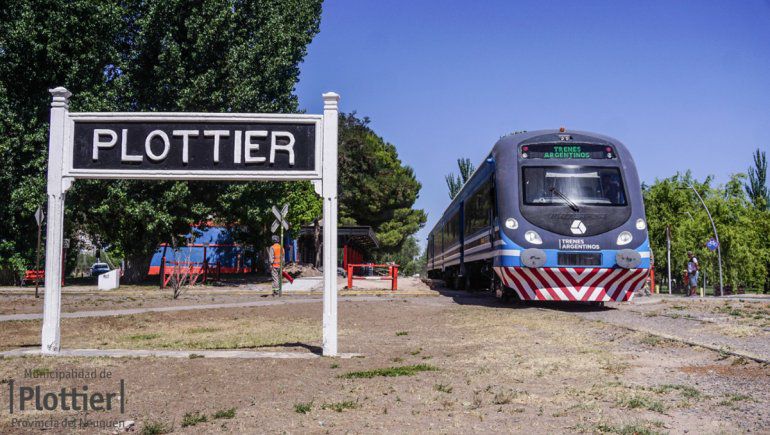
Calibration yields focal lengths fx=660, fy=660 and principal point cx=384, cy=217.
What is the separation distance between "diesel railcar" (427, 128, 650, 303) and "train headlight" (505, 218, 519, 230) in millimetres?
16

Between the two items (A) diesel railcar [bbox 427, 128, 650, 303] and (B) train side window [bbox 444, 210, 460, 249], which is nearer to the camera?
(A) diesel railcar [bbox 427, 128, 650, 303]

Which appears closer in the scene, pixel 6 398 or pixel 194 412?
pixel 194 412

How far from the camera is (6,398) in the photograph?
18.4 feet

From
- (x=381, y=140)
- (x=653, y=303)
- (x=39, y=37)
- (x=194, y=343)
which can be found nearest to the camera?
(x=194, y=343)

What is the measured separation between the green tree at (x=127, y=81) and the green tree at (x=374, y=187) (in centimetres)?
2322

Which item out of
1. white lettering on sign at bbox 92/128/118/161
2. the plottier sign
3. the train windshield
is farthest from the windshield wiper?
white lettering on sign at bbox 92/128/118/161

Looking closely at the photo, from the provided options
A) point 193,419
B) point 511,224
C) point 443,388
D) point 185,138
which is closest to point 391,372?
point 443,388

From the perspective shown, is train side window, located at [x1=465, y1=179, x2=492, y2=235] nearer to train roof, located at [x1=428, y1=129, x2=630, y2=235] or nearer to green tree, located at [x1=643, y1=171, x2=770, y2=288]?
train roof, located at [x1=428, y1=129, x2=630, y2=235]

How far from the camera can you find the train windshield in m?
13.7

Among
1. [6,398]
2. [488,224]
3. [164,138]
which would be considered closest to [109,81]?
[488,224]

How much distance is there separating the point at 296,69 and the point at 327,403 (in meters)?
26.9

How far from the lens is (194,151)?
8.56 m

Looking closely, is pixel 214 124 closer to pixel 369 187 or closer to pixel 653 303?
pixel 653 303

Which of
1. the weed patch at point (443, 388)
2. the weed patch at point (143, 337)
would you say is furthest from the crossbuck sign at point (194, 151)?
the weed patch at point (443, 388)
